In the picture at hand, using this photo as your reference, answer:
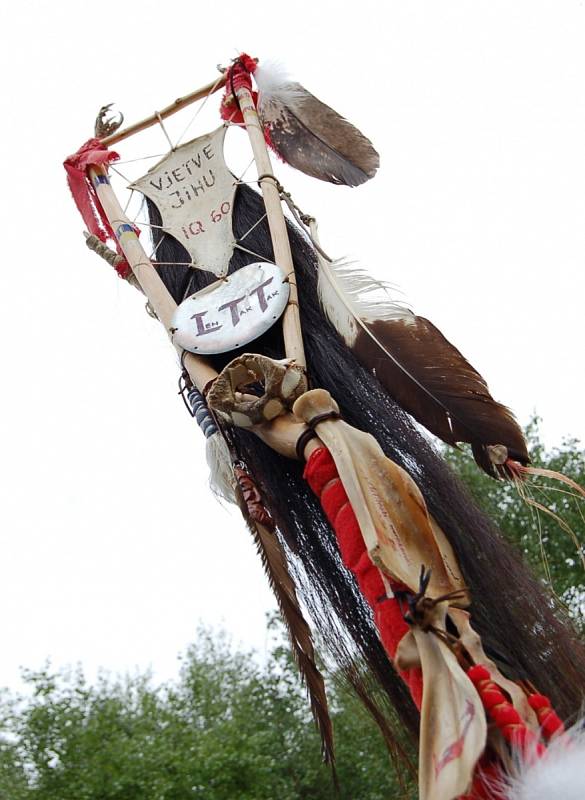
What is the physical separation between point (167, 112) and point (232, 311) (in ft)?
3.98

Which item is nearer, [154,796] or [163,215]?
[163,215]

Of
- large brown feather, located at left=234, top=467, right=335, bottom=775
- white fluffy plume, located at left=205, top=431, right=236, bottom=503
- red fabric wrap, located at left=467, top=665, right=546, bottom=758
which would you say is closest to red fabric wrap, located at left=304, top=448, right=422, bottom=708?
red fabric wrap, located at left=467, top=665, right=546, bottom=758

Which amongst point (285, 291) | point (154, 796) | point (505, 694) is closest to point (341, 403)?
point (285, 291)

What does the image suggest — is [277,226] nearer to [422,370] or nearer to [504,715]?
[422,370]

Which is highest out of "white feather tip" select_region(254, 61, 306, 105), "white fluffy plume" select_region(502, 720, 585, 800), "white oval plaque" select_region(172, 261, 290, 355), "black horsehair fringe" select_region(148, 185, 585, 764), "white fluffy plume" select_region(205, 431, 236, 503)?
"white feather tip" select_region(254, 61, 306, 105)

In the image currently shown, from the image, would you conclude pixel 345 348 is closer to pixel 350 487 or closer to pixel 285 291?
pixel 285 291

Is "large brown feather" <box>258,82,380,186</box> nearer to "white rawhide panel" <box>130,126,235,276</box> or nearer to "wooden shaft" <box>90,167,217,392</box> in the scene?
"white rawhide panel" <box>130,126,235,276</box>

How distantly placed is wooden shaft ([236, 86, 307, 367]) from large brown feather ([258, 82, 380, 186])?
138mm

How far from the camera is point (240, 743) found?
7.50 metres

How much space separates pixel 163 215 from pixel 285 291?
788mm

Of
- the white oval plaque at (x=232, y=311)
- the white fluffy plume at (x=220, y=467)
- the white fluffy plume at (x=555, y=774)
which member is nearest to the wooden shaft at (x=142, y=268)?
the white oval plaque at (x=232, y=311)

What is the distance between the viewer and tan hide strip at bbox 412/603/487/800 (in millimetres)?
1900

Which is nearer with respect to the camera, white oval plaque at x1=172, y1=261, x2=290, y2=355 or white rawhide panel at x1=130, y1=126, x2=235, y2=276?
white oval plaque at x1=172, y1=261, x2=290, y2=355

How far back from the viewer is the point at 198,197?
3730 millimetres
